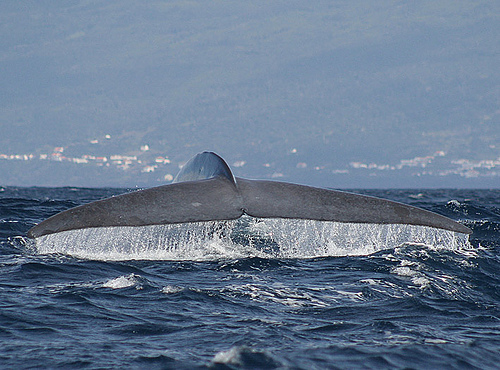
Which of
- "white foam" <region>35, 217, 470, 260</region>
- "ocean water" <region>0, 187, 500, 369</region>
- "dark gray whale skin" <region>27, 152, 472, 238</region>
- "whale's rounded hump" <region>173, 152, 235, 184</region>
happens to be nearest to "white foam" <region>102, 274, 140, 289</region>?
"ocean water" <region>0, 187, 500, 369</region>

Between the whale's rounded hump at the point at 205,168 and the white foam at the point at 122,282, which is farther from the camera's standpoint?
the whale's rounded hump at the point at 205,168

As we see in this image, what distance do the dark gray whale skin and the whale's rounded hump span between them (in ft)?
1.01

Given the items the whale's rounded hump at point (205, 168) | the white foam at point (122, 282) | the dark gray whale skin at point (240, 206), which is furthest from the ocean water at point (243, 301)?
the whale's rounded hump at point (205, 168)

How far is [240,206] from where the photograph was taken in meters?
6.59

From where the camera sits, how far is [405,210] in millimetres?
6570

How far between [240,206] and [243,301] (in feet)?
3.56

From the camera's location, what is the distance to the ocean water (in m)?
4.57

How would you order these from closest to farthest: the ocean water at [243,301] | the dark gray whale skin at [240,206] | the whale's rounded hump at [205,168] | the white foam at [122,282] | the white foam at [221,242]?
the ocean water at [243,301]
the dark gray whale skin at [240,206]
the white foam at [122,282]
the whale's rounded hump at [205,168]
the white foam at [221,242]

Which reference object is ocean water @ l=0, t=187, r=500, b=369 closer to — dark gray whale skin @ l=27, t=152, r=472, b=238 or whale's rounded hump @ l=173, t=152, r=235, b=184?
dark gray whale skin @ l=27, t=152, r=472, b=238

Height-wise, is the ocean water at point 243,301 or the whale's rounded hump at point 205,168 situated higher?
the whale's rounded hump at point 205,168

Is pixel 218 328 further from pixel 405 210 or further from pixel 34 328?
pixel 405 210

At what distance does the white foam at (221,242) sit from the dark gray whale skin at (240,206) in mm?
1389

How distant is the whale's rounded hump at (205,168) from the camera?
24.7 ft

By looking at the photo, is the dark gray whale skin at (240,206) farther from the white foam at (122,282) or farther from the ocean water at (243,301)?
the white foam at (122,282)
